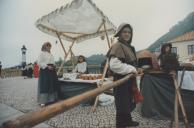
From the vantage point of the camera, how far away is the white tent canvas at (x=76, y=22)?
196 inches

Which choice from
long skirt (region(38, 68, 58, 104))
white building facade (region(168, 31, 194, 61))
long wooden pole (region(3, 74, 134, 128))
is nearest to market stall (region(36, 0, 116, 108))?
long skirt (region(38, 68, 58, 104))

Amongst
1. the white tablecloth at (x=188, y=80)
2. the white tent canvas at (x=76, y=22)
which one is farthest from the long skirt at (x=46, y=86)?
the white tablecloth at (x=188, y=80)

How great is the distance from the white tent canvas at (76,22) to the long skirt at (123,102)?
8.25 feet

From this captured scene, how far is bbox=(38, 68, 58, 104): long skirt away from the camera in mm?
5056

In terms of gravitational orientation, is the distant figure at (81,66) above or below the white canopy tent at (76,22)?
below

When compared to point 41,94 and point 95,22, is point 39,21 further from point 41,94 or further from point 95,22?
point 41,94

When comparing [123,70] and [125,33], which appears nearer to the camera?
[123,70]

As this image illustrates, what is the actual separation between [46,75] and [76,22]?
57.2 inches

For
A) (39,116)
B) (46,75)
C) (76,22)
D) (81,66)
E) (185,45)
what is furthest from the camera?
(185,45)

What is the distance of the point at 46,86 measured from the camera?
16.8ft

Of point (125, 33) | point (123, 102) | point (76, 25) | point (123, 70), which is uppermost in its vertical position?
point (76, 25)

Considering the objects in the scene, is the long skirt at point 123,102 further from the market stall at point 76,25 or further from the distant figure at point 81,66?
the distant figure at point 81,66

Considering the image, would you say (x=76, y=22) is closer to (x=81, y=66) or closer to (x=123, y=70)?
(x=81, y=66)

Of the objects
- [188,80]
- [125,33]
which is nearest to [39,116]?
[125,33]
